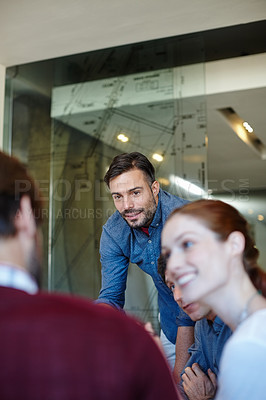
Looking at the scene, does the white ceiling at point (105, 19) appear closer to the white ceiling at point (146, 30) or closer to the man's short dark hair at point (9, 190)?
the white ceiling at point (146, 30)

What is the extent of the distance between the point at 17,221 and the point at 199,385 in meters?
1.10

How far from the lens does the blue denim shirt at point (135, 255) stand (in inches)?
97.5

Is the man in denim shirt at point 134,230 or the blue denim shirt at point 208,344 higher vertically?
the man in denim shirt at point 134,230

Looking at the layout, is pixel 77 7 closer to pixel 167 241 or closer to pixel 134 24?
pixel 134 24

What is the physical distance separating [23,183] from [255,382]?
56 cm

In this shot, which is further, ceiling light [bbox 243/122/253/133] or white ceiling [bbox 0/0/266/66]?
ceiling light [bbox 243/122/253/133]

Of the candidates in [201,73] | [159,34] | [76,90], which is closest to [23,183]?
[159,34]

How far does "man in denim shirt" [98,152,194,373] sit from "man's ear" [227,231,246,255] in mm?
1200

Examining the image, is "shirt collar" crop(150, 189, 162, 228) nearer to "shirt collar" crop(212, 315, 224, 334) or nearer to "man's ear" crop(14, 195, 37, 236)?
"shirt collar" crop(212, 315, 224, 334)

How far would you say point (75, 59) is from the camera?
493 centimetres

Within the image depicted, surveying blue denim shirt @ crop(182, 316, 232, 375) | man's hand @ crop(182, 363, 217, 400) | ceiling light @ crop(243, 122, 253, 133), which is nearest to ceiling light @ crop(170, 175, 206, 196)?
ceiling light @ crop(243, 122, 253, 133)

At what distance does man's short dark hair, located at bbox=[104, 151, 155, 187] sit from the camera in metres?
2.44

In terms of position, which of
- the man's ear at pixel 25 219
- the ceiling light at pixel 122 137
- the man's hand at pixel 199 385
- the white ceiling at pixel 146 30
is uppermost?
the white ceiling at pixel 146 30

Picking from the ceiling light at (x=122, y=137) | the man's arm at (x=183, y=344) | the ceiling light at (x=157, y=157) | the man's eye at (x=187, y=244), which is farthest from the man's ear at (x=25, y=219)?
the ceiling light at (x=122, y=137)
